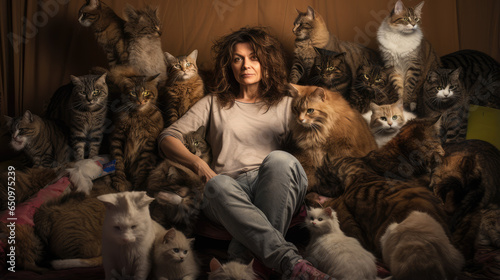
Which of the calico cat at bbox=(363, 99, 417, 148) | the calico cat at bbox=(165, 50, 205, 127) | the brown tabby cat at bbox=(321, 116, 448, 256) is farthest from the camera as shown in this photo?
the calico cat at bbox=(165, 50, 205, 127)

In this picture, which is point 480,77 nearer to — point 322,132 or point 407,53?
point 407,53

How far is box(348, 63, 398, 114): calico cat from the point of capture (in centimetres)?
235

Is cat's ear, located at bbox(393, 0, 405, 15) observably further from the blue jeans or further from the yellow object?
the blue jeans

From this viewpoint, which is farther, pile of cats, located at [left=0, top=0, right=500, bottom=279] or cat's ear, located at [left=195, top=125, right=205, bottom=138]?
cat's ear, located at [left=195, top=125, right=205, bottom=138]

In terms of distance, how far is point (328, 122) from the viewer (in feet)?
7.16

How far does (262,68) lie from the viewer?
2229 millimetres

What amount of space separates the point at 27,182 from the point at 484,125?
98.1 inches

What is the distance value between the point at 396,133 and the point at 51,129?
199 centimetres

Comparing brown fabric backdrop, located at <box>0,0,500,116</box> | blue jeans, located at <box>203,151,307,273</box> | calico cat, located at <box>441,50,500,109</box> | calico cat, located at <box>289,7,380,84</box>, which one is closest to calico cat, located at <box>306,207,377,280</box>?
blue jeans, located at <box>203,151,307,273</box>

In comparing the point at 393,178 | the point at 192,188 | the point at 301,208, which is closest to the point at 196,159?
the point at 192,188

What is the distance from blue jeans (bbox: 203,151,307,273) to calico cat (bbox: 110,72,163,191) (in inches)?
24.0

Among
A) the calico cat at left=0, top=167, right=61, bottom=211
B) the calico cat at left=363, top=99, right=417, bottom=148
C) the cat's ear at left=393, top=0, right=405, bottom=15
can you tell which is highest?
the cat's ear at left=393, top=0, right=405, bottom=15

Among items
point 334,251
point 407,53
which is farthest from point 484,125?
point 334,251

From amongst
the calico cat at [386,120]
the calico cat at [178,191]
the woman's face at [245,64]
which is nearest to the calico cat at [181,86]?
the calico cat at [178,191]
